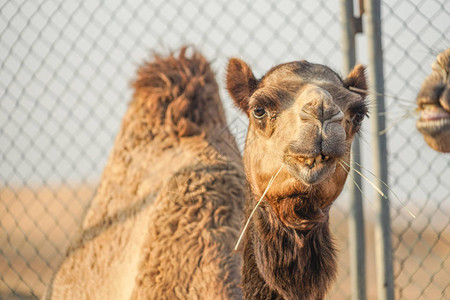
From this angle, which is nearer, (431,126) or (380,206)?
(431,126)

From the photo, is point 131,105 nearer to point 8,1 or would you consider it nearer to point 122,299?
point 8,1

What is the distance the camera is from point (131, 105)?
3.44 meters

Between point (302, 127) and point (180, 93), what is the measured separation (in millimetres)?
1667

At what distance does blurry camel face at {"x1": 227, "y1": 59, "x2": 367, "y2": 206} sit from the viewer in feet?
5.63

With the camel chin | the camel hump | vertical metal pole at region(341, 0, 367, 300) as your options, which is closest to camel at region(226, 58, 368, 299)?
the camel chin

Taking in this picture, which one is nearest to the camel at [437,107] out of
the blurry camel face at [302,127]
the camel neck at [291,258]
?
the blurry camel face at [302,127]

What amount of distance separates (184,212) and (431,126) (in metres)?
1.58

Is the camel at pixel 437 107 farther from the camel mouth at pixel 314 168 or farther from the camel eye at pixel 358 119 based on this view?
the camel eye at pixel 358 119

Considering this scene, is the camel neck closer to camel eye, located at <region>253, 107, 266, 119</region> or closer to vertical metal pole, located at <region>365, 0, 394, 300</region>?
camel eye, located at <region>253, 107, 266, 119</region>

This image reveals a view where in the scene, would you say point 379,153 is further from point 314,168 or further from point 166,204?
point 166,204

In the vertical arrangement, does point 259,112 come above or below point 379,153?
below

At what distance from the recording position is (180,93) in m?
3.29

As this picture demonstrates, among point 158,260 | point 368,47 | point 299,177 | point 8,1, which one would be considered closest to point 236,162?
point 158,260

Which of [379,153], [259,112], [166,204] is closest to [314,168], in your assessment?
[259,112]
